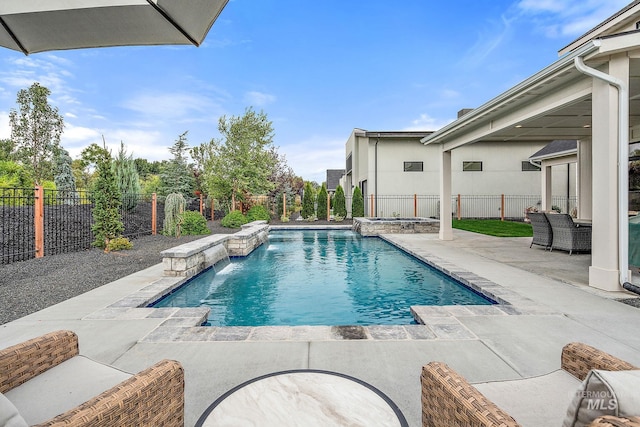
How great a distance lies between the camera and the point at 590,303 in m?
4.02

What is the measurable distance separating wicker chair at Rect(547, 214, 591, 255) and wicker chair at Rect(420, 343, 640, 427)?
7.08 m

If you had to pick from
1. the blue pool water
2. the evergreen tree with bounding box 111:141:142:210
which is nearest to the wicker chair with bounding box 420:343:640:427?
the blue pool water

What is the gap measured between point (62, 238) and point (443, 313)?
9038 mm

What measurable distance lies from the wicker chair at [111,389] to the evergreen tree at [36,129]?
89.9 ft

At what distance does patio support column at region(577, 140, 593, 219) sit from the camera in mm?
10234

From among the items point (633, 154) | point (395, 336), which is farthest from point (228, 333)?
point (633, 154)

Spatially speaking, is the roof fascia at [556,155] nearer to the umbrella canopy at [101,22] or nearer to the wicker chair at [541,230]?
the wicker chair at [541,230]

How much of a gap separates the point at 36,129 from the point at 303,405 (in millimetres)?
30741

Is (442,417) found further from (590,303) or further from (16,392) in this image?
(590,303)

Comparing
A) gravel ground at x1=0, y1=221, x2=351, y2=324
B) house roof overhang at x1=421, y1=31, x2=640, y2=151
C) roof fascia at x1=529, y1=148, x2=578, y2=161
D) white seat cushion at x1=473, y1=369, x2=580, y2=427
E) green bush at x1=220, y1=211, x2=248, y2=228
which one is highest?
roof fascia at x1=529, y1=148, x2=578, y2=161

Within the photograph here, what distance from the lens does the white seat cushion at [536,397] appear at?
135 centimetres

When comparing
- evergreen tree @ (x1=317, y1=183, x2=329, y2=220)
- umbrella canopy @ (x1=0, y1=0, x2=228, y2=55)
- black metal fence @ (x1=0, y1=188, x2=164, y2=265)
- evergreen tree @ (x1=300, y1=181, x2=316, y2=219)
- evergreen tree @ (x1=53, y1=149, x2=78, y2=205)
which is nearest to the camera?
umbrella canopy @ (x1=0, y1=0, x2=228, y2=55)

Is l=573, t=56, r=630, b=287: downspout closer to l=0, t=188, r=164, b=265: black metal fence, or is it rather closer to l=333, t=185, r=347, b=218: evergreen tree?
l=0, t=188, r=164, b=265: black metal fence

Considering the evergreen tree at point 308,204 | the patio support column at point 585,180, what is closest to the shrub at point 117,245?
the evergreen tree at point 308,204
